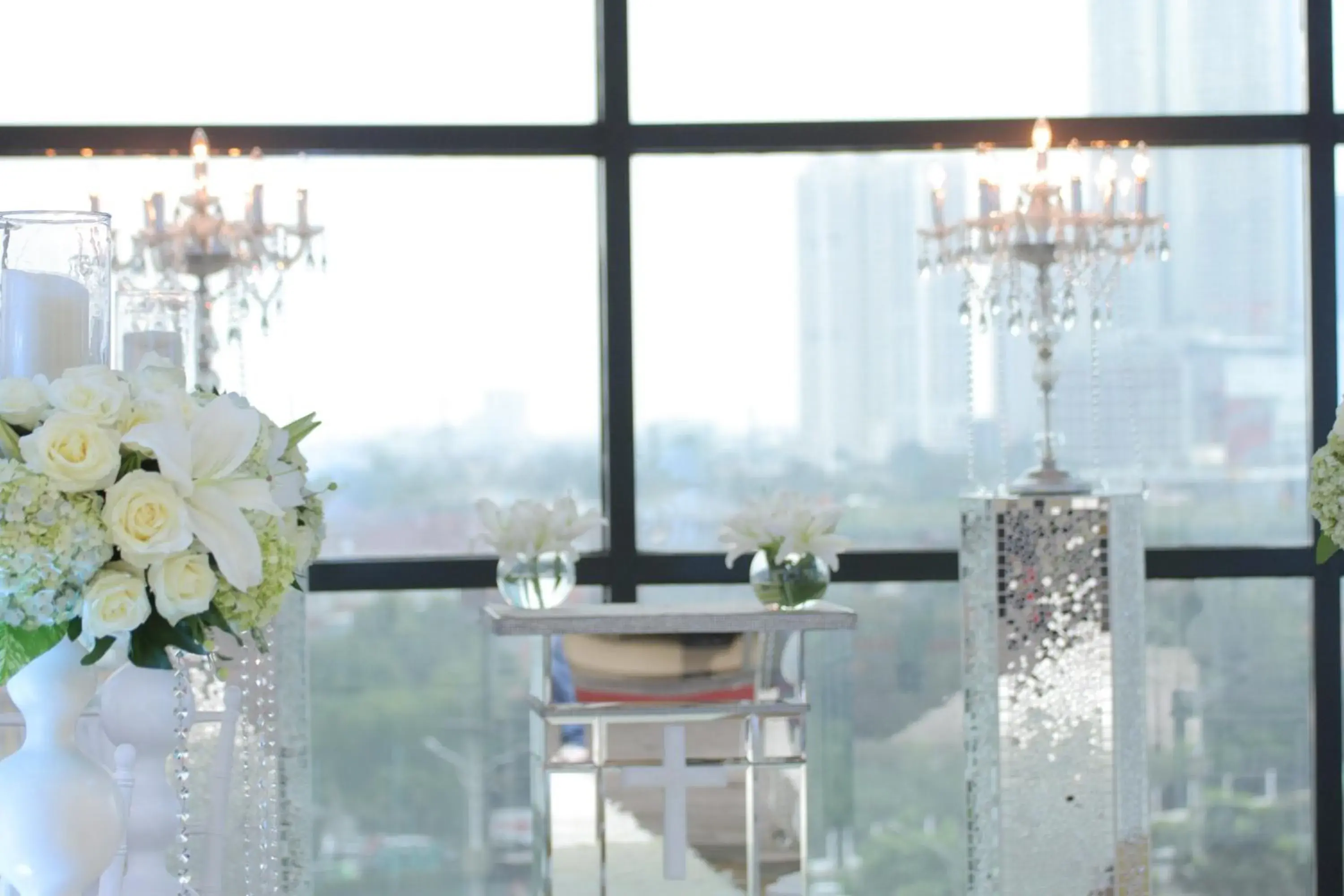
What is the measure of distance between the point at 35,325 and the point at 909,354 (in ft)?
11.9

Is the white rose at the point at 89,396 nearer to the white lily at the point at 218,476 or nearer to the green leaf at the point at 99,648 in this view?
the white lily at the point at 218,476

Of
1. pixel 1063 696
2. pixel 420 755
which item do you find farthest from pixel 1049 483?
pixel 420 755

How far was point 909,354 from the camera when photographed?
495 cm

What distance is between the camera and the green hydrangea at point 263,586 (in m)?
1.49

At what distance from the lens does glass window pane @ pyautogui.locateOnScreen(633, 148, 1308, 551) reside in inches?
194

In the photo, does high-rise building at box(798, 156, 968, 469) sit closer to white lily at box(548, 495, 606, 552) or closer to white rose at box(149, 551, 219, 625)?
white lily at box(548, 495, 606, 552)

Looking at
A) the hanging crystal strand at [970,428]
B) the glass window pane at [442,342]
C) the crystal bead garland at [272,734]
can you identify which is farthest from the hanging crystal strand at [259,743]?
the hanging crystal strand at [970,428]

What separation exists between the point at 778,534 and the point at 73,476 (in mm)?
2460

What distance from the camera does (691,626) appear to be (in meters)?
3.61

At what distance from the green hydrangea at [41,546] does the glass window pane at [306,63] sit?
358 cm

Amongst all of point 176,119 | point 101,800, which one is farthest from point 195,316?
point 101,800

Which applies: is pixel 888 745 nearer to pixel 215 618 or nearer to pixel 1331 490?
pixel 1331 490

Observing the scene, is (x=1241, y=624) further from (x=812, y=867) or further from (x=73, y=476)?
(x=73, y=476)

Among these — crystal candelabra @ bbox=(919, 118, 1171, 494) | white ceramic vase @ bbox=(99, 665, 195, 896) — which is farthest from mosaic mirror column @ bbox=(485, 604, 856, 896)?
white ceramic vase @ bbox=(99, 665, 195, 896)
